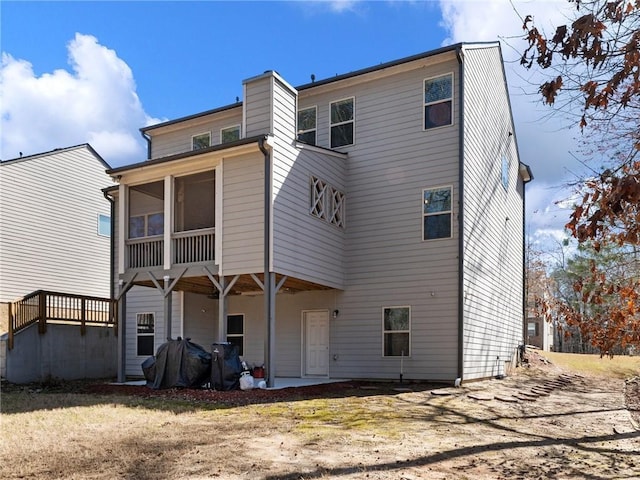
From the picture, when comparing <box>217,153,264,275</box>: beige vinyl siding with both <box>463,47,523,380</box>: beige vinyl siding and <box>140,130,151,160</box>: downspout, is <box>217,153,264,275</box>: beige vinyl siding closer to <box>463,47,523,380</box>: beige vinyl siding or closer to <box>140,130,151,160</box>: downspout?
<box>463,47,523,380</box>: beige vinyl siding

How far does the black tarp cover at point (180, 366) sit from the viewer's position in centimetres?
1167

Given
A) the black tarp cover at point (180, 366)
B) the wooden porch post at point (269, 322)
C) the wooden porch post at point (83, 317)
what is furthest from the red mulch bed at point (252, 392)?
the wooden porch post at point (83, 317)

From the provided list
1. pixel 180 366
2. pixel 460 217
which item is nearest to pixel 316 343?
pixel 180 366

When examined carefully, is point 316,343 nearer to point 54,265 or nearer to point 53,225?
point 54,265

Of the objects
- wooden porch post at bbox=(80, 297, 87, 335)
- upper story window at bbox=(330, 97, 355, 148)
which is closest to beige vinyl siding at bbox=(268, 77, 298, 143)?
upper story window at bbox=(330, 97, 355, 148)

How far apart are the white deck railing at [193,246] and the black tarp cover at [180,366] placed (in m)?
1.94

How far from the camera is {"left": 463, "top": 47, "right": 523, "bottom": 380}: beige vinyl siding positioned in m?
14.0

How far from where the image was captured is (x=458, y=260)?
13.4 m

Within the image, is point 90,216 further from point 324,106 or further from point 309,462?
point 309,462

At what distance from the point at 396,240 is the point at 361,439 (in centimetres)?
797

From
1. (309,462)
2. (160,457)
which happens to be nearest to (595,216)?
(309,462)

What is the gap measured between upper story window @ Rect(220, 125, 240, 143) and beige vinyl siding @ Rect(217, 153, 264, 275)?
4.86 metres

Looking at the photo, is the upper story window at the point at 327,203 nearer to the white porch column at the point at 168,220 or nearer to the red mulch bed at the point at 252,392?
the white porch column at the point at 168,220

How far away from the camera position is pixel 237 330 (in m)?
16.4
